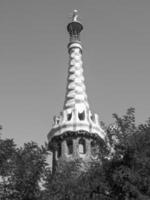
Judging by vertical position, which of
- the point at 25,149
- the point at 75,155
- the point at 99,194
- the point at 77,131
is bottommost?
the point at 99,194

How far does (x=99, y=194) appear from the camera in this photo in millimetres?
15156

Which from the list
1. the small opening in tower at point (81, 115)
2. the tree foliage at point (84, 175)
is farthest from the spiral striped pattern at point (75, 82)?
the tree foliage at point (84, 175)

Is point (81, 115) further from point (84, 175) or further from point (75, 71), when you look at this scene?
point (84, 175)

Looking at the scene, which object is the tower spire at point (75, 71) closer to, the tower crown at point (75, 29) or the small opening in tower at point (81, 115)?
the tower crown at point (75, 29)

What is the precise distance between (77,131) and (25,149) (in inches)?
462

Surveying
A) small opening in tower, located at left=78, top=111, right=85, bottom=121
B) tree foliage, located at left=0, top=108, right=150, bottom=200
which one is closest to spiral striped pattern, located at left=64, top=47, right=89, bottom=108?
small opening in tower, located at left=78, top=111, right=85, bottom=121

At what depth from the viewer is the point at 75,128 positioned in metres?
27.4

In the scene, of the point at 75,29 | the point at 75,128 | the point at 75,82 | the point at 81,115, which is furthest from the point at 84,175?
the point at 75,29

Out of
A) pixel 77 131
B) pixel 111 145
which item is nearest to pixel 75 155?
pixel 77 131

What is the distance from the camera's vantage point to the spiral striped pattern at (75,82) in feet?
98.4

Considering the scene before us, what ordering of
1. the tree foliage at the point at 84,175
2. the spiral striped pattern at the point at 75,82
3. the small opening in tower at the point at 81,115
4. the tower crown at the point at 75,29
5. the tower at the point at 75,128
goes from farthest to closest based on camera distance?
the tower crown at the point at 75,29
the spiral striped pattern at the point at 75,82
the small opening in tower at the point at 81,115
the tower at the point at 75,128
the tree foliage at the point at 84,175

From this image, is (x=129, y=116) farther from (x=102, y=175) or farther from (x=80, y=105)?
(x=80, y=105)

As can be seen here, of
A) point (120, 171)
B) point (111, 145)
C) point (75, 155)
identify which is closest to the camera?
point (120, 171)

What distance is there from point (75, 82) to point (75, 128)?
190 inches
